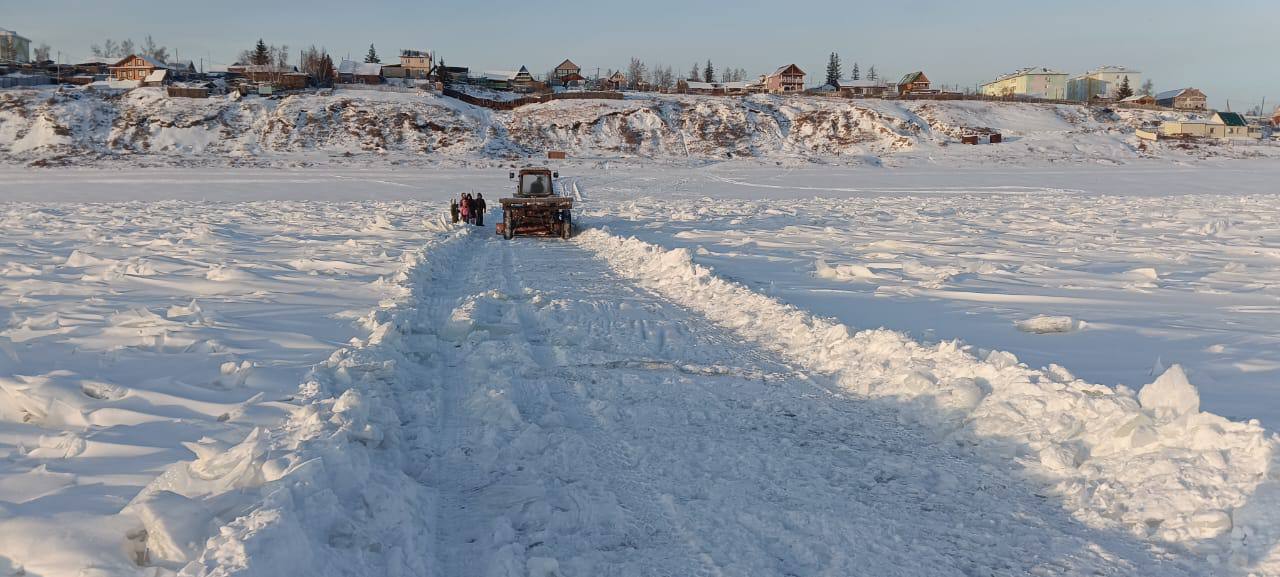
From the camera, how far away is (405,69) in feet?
345

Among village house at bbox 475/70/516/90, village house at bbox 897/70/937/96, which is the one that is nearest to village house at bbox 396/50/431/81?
village house at bbox 475/70/516/90

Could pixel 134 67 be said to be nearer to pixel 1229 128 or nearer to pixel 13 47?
pixel 13 47

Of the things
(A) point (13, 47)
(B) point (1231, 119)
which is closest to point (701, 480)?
(B) point (1231, 119)

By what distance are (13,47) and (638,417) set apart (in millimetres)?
142591

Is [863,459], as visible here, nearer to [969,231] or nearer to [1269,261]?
[1269,261]

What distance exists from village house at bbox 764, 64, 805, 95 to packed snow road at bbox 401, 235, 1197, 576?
10810cm

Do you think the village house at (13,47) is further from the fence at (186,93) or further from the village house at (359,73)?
the fence at (186,93)

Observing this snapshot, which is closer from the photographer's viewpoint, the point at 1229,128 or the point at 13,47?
the point at 1229,128

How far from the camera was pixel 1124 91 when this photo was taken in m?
112

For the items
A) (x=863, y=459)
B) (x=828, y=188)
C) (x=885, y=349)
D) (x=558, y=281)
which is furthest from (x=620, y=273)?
(x=828, y=188)

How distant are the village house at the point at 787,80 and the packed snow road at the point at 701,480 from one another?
4256 inches

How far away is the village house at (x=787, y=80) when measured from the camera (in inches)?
4328

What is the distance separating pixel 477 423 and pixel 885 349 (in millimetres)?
3840

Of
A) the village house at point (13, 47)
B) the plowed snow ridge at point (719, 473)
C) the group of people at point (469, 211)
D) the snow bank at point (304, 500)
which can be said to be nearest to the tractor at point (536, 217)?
the group of people at point (469, 211)
